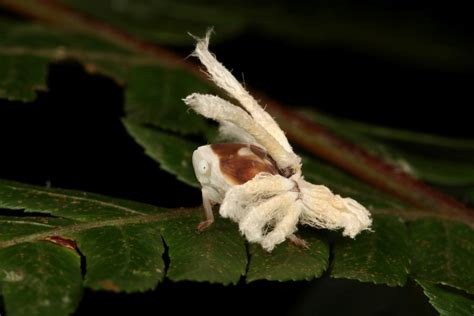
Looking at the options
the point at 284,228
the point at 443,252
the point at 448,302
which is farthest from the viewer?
the point at 443,252

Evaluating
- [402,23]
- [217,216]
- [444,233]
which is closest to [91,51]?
[217,216]

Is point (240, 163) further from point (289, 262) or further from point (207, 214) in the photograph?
point (289, 262)

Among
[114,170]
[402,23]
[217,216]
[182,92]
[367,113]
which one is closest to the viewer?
[217,216]

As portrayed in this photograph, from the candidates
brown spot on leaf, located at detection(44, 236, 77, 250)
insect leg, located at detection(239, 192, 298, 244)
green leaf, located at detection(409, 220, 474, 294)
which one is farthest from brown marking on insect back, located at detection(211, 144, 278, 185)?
green leaf, located at detection(409, 220, 474, 294)

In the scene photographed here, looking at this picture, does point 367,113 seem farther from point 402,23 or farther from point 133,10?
point 133,10

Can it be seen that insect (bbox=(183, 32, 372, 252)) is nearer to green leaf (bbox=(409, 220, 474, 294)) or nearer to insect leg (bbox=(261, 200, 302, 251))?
insect leg (bbox=(261, 200, 302, 251))

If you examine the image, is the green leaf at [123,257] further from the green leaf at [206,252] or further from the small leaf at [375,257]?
the small leaf at [375,257]

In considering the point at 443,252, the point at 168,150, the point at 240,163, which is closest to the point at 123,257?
the point at 240,163
